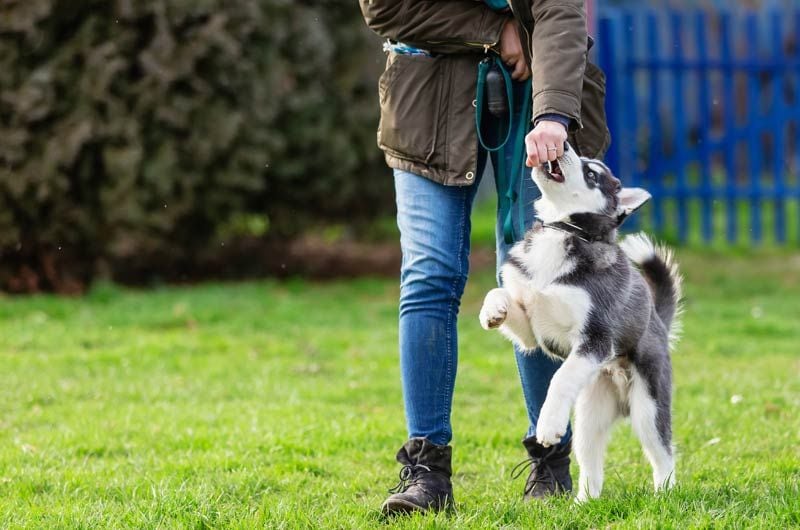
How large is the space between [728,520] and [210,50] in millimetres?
6354

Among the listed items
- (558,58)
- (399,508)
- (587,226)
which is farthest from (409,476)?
(558,58)

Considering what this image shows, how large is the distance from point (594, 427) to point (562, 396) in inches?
17.6

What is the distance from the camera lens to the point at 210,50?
8.64m

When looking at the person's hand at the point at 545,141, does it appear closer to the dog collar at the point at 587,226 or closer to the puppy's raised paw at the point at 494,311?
the dog collar at the point at 587,226

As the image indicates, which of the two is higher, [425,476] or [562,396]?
[562,396]

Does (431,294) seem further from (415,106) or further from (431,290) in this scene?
(415,106)

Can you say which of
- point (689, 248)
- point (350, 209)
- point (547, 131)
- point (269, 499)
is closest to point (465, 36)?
point (547, 131)

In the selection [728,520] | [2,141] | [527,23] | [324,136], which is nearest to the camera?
[728,520]

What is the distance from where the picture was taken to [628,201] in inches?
147

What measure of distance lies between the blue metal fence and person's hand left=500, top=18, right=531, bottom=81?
24.6 feet

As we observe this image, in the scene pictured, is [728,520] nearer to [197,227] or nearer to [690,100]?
[197,227]

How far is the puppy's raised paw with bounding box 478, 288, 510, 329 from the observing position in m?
3.48

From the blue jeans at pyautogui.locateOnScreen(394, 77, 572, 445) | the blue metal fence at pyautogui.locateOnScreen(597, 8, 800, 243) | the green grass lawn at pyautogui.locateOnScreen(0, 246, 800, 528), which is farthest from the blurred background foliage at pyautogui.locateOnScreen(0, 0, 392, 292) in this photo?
the blue jeans at pyautogui.locateOnScreen(394, 77, 572, 445)

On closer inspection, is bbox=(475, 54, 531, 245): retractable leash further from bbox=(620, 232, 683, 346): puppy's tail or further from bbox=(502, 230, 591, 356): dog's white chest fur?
bbox=(620, 232, 683, 346): puppy's tail
